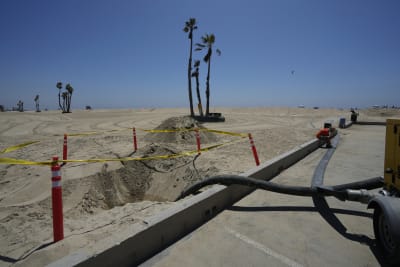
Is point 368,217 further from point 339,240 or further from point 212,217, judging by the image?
point 212,217

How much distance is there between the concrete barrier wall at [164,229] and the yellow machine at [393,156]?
255cm

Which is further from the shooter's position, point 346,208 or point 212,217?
point 346,208

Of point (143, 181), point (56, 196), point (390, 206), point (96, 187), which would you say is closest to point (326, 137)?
point (143, 181)

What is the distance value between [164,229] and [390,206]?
9.83 feet

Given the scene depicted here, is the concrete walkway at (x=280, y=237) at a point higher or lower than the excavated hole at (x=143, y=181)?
higher

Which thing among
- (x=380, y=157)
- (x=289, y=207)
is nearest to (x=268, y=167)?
(x=289, y=207)

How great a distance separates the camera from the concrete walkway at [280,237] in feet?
9.80

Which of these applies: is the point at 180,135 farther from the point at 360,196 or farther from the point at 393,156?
the point at 393,156

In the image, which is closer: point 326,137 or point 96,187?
point 96,187

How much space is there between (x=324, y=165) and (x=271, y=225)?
14.7ft

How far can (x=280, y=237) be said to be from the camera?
3.49 m

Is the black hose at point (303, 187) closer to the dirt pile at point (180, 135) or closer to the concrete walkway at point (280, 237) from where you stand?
the concrete walkway at point (280, 237)

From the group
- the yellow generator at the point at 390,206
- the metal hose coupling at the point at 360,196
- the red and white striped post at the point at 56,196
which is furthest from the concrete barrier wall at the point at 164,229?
the yellow generator at the point at 390,206

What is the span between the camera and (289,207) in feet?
14.8
